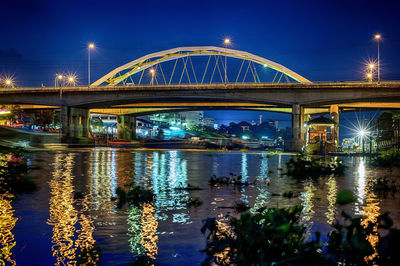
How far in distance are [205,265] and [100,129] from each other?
516 feet

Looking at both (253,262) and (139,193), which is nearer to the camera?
(253,262)

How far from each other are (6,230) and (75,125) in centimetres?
7367

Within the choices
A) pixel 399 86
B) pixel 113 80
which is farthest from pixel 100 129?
pixel 399 86

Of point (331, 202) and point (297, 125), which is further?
point (297, 125)

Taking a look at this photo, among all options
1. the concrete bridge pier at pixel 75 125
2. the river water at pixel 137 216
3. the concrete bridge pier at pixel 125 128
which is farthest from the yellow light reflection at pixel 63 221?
the concrete bridge pier at pixel 125 128

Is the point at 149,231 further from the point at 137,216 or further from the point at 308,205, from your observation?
the point at 308,205

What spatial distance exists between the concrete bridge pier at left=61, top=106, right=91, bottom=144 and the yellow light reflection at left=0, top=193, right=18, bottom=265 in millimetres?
63894

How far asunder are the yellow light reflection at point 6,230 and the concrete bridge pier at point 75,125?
210 ft

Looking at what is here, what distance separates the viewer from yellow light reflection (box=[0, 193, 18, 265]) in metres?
6.01

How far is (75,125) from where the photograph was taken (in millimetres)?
77562

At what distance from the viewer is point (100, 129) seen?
157 m

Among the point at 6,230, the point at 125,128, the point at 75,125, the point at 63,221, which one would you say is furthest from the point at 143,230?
the point at 125,128

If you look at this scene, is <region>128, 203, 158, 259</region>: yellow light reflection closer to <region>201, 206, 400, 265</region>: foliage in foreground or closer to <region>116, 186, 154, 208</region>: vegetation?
<region>116, 186, 154, 208</region>: vegetation

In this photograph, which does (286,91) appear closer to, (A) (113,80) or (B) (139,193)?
(A) (113,80)
